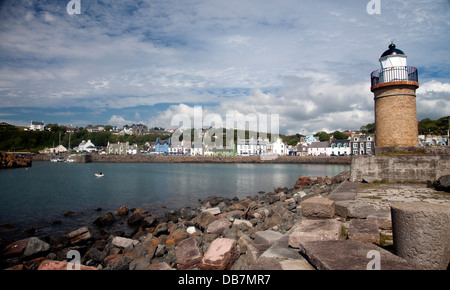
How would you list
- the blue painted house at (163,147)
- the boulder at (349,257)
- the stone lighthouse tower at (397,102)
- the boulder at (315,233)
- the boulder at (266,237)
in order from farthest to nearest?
the blue painted house at (163,147) → the stone lighthouse tower at (397,102) → the boulder at (266,237) → the boulder at (315,233) → the boulder at (349,257)

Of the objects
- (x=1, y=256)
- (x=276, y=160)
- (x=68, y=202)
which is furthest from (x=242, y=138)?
(x=1, y=256)

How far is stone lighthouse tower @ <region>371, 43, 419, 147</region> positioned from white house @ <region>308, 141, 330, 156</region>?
283ft

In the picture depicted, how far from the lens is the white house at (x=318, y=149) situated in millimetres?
95681

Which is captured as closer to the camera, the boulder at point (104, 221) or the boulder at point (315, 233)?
the boulder at point (315, 233)

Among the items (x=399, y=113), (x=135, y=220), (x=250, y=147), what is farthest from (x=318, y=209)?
(x=250, y=147)

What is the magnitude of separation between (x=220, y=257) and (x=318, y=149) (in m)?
99.8

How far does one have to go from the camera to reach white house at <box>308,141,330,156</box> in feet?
314

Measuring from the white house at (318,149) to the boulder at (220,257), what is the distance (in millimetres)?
97129

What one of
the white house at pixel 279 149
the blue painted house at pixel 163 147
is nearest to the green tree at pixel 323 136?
the white house at pixel 279 149

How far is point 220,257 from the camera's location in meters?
5.04

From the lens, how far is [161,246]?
26.1ft

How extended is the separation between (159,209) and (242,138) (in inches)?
3859

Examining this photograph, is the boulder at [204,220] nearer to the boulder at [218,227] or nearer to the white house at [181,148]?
the boulder at [218,227]

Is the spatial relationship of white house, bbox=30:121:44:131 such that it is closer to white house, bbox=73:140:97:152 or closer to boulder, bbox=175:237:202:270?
white house, bbox=73:140:97:152
